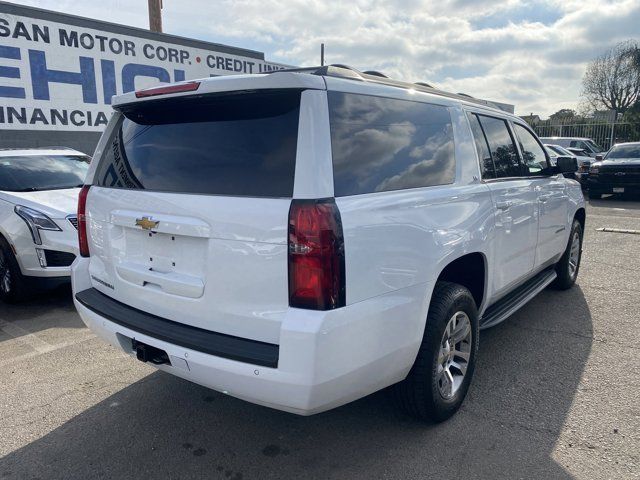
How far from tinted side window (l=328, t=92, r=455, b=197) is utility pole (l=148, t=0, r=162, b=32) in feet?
43.7

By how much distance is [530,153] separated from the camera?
183 inches

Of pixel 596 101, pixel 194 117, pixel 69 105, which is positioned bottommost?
pixel 194 117

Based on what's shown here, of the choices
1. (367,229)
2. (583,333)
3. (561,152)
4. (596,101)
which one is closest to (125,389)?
(367,229)

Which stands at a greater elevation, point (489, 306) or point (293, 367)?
point (293, 367)

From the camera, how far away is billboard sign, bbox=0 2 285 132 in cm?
1102

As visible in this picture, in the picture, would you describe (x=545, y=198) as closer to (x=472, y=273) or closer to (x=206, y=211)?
(x=472, y=273)

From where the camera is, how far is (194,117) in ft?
8.80

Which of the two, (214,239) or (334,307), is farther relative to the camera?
(214,239)

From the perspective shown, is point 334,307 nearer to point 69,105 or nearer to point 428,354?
point 428,354

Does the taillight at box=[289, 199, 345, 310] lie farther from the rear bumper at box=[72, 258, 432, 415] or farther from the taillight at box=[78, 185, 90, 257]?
the taillight at box=[78, 185, 90, 257]

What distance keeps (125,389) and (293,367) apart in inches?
75.3

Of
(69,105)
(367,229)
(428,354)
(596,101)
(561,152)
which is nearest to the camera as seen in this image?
(367,229)

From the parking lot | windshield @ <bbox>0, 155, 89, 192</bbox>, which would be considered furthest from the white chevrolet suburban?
windshield @ <bbox>0, 155, 89, 192</bbox>

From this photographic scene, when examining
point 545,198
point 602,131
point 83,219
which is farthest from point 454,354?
point 602,131
